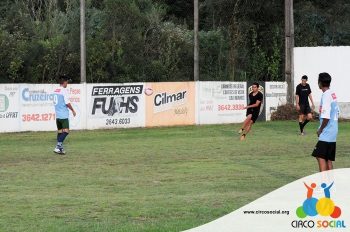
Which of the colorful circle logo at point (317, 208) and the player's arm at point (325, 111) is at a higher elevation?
the player's arm at point (325, 111)

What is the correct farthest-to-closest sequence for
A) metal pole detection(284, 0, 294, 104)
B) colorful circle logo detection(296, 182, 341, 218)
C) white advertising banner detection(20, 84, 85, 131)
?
metal pole detection(284, 0, 294, 104), white advertising banner detection(20, 84, 85, 131), colorful circle logo detection(296, 182, 341, 218)

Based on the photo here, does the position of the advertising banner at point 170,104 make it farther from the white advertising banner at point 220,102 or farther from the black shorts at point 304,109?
the black shorts at point 304,109

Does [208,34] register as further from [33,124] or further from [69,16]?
[33,124]

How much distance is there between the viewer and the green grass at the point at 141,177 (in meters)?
11.5

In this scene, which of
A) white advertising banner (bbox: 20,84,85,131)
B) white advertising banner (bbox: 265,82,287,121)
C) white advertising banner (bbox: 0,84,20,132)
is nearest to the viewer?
white advertising banner (bbox: 0,84,20,132)

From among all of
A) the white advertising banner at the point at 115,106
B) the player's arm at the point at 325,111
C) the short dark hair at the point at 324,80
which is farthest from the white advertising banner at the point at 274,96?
the short dark hair at the point at 324,80

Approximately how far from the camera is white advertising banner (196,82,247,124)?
34781 mm

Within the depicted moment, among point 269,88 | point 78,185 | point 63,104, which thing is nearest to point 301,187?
point 78,185

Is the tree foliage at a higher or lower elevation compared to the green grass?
higher

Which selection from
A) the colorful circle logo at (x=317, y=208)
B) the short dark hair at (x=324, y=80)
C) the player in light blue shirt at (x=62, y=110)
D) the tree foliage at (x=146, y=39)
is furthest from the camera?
the tree foliage at (x=146, y=39)

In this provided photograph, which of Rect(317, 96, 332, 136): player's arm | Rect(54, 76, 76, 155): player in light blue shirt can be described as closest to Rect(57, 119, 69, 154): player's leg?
Rect(54, 76, 76, 155): player in light blue shirt

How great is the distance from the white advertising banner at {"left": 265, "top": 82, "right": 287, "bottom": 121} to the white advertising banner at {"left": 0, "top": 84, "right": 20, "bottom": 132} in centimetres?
1212

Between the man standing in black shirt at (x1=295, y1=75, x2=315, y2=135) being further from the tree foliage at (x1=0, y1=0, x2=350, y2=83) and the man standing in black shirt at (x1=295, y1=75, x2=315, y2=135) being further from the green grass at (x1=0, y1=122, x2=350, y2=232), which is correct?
the tree foliage at (x1=0, y1=0, x2=350, y2=83)

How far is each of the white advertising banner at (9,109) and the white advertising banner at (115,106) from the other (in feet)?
9.73
